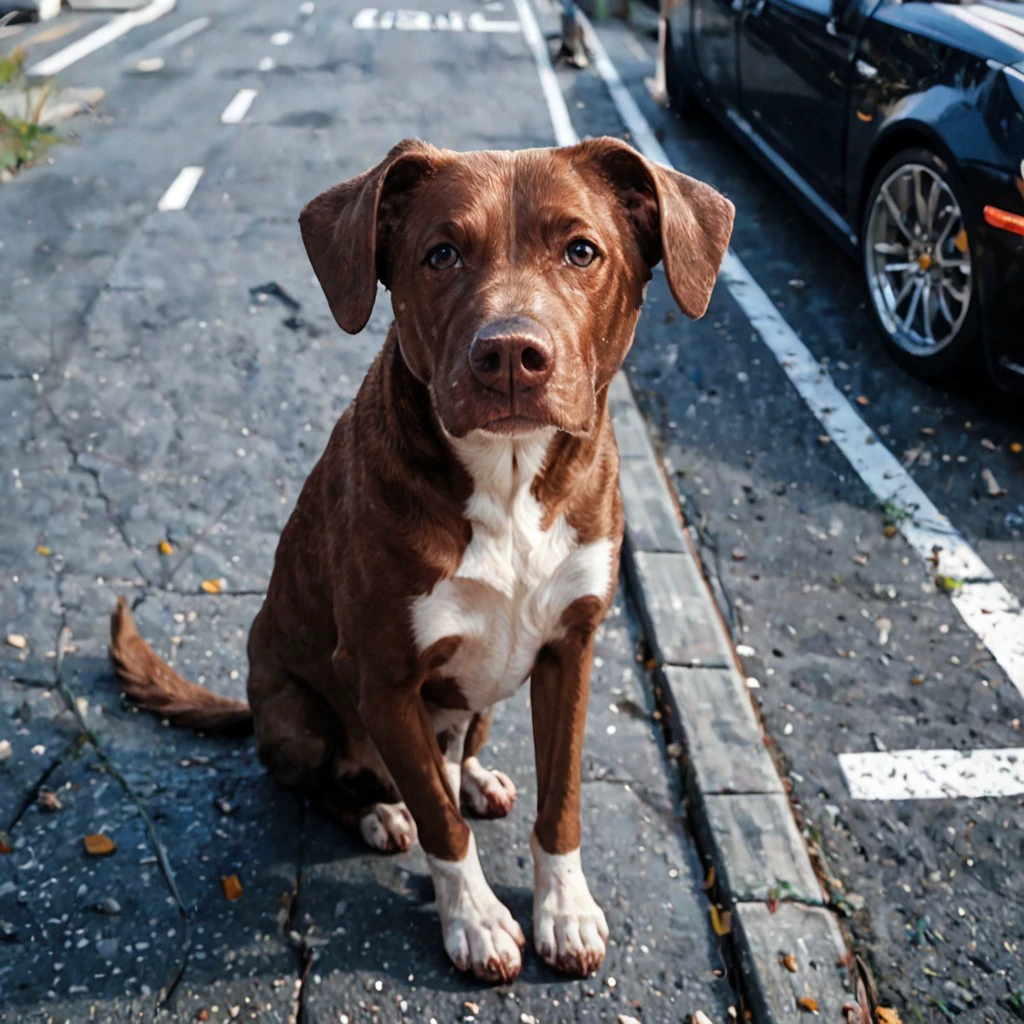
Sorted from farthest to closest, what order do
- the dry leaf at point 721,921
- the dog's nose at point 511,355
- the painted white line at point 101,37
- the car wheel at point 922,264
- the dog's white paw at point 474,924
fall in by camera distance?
the painted white line at point 101,37 → the car wheel at point 922,264 → the dry leaf at point 721,921 → the dog's white paw at point 474,924 → the dog's nose at point 511,355

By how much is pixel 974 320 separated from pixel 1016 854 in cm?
263

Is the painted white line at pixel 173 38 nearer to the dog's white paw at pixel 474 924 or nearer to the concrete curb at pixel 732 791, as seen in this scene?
the concrete curb at pixel 732 791

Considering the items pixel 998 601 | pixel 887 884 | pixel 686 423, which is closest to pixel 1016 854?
pixel 887 884

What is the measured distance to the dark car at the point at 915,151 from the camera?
15.3 feet

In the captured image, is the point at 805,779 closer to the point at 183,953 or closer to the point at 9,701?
the point at 183,953

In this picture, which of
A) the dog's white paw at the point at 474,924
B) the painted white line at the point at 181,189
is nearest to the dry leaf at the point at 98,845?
the dog's white paw at the point at 474,924

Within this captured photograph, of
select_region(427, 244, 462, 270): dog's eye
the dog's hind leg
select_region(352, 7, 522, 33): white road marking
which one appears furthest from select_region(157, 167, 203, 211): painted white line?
select_region(352, 7, 522, 33): white road marking

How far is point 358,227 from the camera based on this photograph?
238 cm

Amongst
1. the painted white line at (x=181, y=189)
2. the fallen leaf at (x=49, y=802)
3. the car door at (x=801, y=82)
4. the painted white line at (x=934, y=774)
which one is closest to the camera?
the fallen leaf at (x=49, y=802)

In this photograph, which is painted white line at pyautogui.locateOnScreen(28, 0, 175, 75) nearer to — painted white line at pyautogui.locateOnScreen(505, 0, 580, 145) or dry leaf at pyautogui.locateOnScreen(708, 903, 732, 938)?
painted white line at pyautogui.locateOnScreen(505, 0, 580, 145)

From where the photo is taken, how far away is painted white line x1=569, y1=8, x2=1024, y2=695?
4012mm

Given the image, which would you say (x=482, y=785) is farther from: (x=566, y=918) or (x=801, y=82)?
(x=801, y=82)

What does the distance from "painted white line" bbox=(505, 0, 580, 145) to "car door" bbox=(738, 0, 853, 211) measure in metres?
1.28

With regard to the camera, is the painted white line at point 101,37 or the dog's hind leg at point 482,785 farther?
the painted white line at point 101,37
